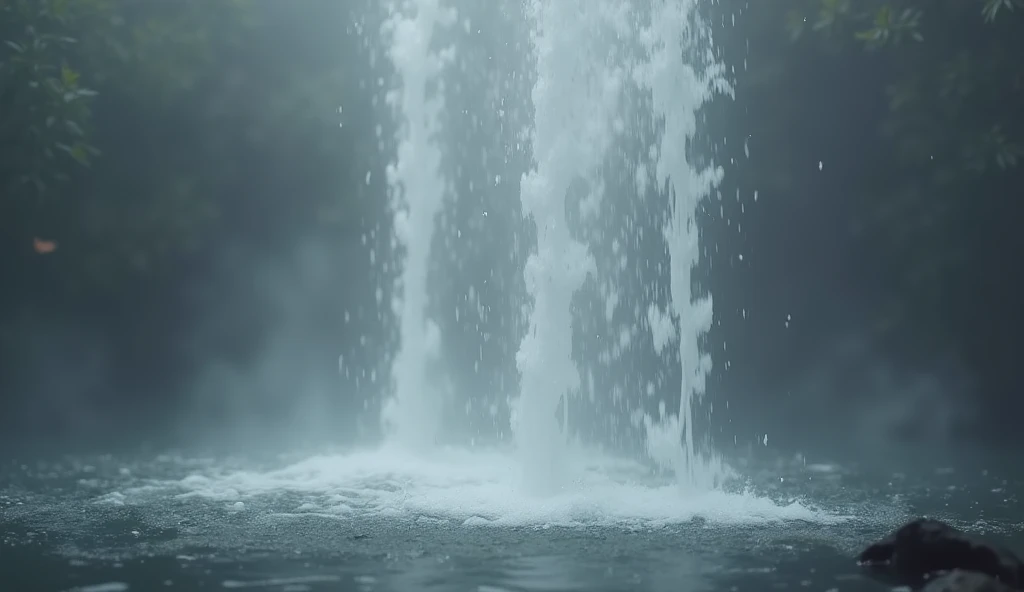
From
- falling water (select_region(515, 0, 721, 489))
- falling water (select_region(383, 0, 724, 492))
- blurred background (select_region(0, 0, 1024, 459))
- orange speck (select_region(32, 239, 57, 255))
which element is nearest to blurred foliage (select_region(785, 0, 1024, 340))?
blurred background (select_region(0, 0, 1024, 459))

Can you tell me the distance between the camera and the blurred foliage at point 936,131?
15.7 meters

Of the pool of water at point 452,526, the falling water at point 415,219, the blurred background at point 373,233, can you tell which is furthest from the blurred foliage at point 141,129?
the pool of water at point 452,526

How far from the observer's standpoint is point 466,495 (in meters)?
9.87

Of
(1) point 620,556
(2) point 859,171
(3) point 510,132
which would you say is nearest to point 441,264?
(3) point 510,132

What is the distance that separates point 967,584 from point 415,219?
1085cm

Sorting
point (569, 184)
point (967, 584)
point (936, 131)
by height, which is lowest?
point (967, 584)

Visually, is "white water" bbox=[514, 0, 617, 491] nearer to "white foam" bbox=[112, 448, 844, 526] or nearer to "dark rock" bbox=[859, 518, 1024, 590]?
"white foam" bbox=[112, 448, 844, 526]

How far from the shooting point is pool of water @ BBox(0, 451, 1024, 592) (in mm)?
6715

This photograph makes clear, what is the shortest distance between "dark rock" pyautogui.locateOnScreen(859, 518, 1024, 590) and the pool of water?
0.80 ft

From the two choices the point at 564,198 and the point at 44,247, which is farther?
the point at 44,247

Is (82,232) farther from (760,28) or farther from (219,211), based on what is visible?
(760,28)

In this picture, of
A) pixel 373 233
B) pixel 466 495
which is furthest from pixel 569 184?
pixel 373 233

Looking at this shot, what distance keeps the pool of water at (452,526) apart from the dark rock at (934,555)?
0.80ft

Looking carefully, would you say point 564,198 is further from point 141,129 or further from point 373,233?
point 141,129
